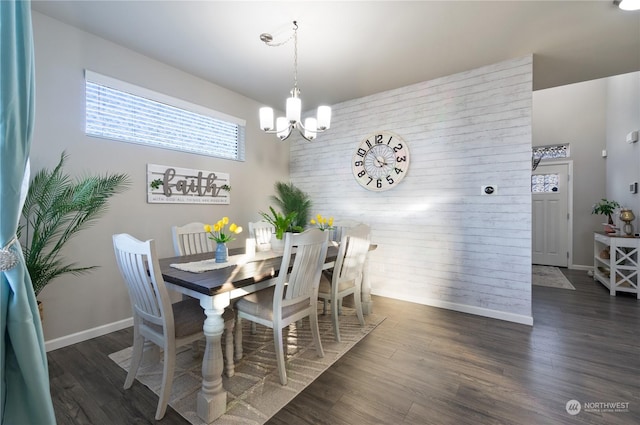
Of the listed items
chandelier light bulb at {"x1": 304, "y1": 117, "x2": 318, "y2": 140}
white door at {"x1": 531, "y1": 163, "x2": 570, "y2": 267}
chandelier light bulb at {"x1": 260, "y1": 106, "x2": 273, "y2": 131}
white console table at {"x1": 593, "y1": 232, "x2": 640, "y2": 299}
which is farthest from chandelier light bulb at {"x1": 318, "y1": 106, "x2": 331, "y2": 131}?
white door at {"x1": 531, "y1": 163, "x2": 570, "y2": 267}

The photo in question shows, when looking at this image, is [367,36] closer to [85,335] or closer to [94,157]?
[94,157]

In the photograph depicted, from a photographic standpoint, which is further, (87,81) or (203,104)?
(203,104)

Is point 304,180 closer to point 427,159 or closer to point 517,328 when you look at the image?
point 427,159

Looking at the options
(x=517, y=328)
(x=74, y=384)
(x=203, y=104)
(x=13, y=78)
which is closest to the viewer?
(x=13, y=78)

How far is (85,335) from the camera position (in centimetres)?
244

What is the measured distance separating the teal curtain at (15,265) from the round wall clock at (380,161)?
11.1 ft

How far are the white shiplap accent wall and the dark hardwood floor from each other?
510 millimetres

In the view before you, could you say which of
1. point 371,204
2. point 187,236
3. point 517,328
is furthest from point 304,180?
point 517,328

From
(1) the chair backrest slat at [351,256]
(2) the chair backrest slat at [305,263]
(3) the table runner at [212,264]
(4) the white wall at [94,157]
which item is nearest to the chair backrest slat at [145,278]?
(3) the table runner at [212,264]

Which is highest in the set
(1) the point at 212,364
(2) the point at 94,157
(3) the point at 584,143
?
(3) the point at 584,143

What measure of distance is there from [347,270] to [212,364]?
138 cm

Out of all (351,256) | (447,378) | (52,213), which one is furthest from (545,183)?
(52,213)

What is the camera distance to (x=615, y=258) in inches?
147

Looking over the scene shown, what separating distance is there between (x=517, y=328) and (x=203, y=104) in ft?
13.9
